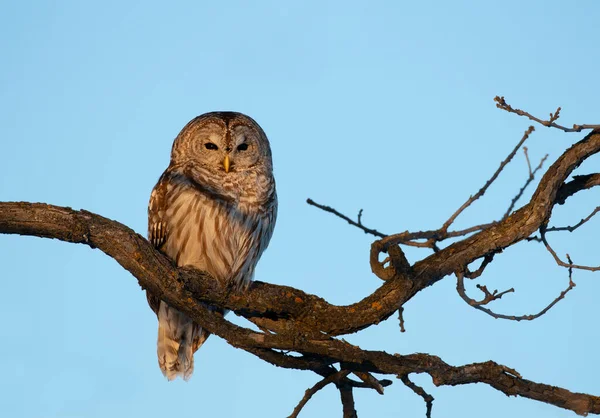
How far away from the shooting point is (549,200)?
3.43 meters

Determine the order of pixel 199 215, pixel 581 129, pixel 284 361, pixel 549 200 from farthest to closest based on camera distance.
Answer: pixel 199 215
pixel 284 361
pixel 549 200
pixel 581 129

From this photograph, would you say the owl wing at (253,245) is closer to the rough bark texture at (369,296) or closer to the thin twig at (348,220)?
the rough bark texture at (369,296)

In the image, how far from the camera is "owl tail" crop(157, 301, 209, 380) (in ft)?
16.8

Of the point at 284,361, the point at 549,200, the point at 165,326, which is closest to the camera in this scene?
the point at 549,200

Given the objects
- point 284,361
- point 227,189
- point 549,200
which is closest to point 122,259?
point 284,361

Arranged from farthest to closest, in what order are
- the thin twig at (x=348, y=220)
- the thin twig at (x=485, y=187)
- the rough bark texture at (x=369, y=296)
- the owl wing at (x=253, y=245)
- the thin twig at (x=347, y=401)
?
the owl wing at (x=253, y=245) → the thin twig at (x=347, y=401) → the rough bark texture at (x=369, y=296) → the thin twig at (x=348, y=220) → the thin twig at (x=485, y=187)

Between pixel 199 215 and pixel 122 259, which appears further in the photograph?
pixel 199 215

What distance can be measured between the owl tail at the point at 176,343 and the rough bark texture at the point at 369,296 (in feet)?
4.49

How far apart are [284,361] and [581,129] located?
1.72m

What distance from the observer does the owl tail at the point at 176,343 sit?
512 centimetres

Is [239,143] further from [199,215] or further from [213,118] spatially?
[199,215]

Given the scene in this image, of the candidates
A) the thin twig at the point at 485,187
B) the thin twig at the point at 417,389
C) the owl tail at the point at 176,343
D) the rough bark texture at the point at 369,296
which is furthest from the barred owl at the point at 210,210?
the thin twig at the point at 485,187

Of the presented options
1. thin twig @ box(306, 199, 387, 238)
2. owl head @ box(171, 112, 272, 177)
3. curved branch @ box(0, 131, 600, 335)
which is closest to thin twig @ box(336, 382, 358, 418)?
curved branch @ box(0, 131, 600, 335)

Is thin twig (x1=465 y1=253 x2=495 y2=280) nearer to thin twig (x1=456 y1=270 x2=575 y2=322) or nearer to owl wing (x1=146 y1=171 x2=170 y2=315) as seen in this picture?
thin twig (x1=456 y1=270 x2=575 y2=322)
